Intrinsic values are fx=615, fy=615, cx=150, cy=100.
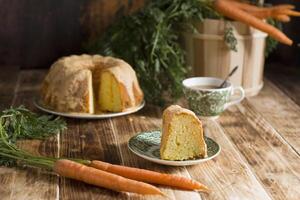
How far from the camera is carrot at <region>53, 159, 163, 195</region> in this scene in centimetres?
118

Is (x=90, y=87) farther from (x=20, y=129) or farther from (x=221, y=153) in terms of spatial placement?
(x=221, y=153)

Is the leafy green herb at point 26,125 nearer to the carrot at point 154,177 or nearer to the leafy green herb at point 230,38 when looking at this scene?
the carrot at point 154,177

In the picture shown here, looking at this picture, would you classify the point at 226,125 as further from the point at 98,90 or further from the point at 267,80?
the point at 267,80

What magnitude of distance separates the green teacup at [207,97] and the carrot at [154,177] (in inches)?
16.9

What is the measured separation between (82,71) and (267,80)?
75 centimetres

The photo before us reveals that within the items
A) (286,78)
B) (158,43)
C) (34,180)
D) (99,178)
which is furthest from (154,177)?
(286,78)

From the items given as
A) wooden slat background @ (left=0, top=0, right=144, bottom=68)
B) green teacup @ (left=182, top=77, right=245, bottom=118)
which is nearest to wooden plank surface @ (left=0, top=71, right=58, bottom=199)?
green teacup @ (left=182, top=77, right=245, bottom=118)

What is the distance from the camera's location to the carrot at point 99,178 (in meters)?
1.18

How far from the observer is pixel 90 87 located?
1.59 metres

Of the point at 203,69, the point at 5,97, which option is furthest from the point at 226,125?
the point at 5,97

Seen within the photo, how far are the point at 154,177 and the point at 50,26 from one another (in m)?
Answer: 1.06

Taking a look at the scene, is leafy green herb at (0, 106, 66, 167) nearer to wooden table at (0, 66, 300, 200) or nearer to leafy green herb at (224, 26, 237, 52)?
wooden table at (0, 66, 300, 200)

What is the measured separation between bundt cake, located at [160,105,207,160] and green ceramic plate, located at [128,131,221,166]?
0.06 ft

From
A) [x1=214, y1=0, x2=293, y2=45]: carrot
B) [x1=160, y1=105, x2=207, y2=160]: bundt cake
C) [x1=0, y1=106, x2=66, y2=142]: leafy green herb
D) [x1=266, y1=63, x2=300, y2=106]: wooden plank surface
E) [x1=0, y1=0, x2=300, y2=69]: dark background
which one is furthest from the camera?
Answer: [x1=0, y1=0, x2=300, y2=69]: dark background
